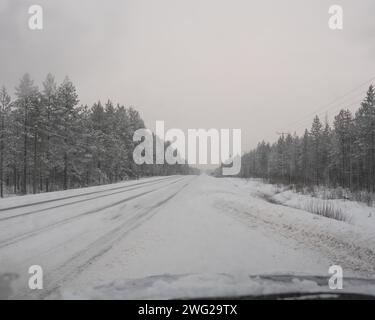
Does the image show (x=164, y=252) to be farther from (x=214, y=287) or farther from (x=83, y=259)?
(x=214, y=287)

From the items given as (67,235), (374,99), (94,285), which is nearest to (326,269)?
(94,285)

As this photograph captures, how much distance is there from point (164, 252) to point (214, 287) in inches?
74.1

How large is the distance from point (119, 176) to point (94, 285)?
149 feet

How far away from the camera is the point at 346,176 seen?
50.4 meters

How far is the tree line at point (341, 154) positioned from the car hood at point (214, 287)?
2641 cm

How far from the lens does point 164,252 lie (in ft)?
15.9

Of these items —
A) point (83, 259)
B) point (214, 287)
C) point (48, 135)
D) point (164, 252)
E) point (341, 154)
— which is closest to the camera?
point (214, 287)

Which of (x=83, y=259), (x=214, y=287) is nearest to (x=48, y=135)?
(x=83, y=259)

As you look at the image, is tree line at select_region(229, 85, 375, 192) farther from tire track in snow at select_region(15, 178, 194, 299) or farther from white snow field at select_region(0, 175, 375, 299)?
tire track in snow at select_region(15, 178, 194, 299)

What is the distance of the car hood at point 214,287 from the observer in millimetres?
2955

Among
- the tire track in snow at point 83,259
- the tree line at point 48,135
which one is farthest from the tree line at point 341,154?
the tree line at point 48,135

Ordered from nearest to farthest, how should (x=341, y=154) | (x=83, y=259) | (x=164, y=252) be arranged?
(x=83, y=259) < (x=164, y=252) < (x=341, y=154)

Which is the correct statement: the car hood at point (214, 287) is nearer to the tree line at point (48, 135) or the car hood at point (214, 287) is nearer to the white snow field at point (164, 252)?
the white snow field at point (164, 252)
